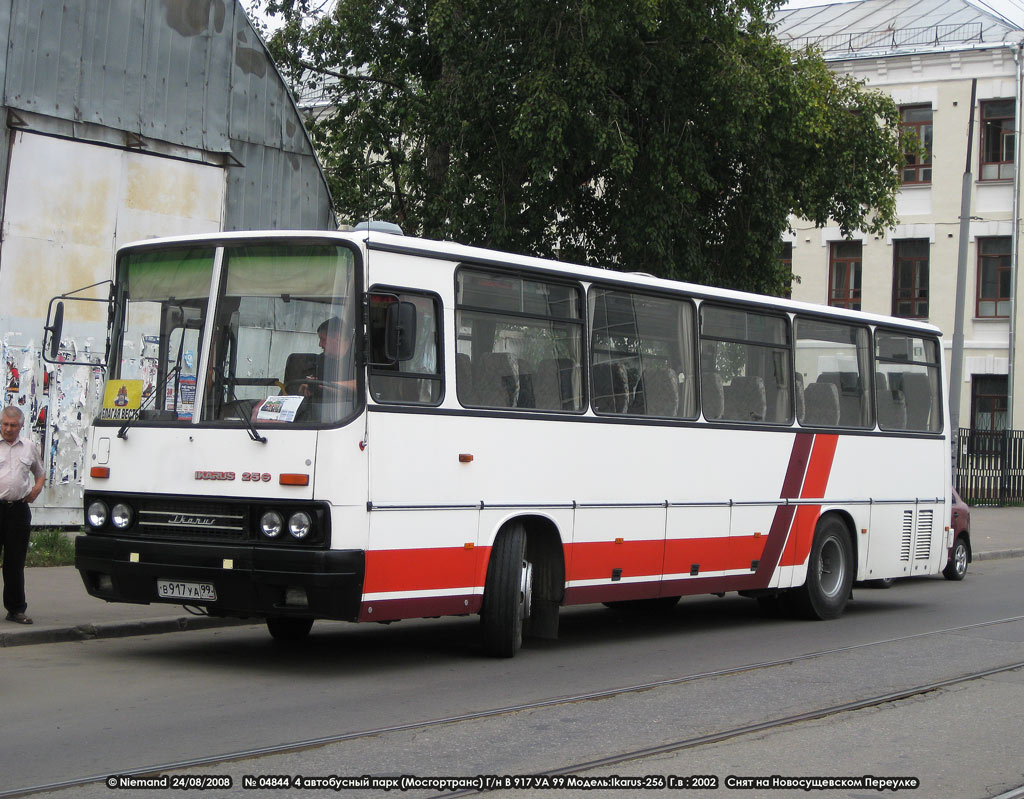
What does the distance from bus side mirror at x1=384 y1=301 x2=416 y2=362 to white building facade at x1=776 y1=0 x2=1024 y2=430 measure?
31.1 m

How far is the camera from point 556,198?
68.6ft

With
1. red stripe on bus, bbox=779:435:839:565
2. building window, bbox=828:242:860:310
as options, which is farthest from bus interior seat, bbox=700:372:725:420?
building window, bbox=828:242:860:310

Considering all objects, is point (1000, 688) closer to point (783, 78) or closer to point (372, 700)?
point (372, 700)

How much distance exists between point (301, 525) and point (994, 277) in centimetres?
3432

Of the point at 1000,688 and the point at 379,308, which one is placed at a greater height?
the point at 379,308

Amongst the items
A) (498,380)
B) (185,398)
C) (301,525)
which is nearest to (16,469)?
(185,398)

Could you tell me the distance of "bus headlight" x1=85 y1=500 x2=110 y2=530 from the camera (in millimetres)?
9477

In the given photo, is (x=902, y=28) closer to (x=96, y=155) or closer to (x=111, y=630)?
(x=96, y=155)

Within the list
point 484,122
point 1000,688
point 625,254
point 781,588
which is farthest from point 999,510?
point 1000,688

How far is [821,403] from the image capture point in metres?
13.5

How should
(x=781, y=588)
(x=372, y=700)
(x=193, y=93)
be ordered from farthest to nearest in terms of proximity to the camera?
(x=193, y=93)
(x=781, y=588)
(x=372, y=700)

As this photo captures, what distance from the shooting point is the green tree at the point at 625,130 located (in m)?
19.0

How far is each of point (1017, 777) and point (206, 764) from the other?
13.3 feet

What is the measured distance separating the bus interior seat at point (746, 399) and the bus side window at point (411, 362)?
3.85 meters
